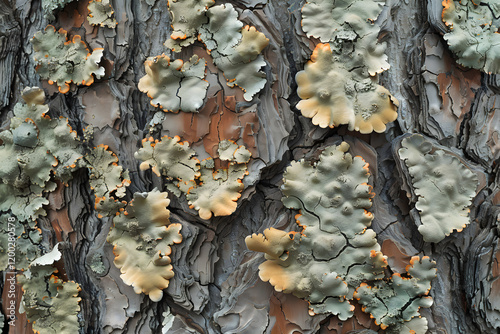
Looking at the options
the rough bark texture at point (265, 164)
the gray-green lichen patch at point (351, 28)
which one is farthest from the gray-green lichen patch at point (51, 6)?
the gray-green lichen patch at point (351, 28)

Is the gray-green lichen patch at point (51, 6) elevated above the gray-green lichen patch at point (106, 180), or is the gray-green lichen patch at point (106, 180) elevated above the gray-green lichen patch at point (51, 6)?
the gray-green lichen patch at point (51, 6)

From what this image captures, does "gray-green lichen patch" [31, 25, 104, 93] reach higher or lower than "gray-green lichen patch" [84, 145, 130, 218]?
higher

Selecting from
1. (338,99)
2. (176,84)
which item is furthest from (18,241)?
(338,99)

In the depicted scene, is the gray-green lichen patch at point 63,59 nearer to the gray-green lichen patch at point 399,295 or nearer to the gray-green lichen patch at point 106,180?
the gray-green lichen patch at point 106,180

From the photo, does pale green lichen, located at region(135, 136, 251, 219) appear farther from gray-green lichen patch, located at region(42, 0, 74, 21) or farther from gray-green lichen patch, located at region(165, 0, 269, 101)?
gray-green lichen patch, located at region(42, 0, 74, 21)

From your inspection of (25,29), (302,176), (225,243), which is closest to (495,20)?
(302,176)

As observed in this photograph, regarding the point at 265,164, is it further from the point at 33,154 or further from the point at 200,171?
the point at 33,154

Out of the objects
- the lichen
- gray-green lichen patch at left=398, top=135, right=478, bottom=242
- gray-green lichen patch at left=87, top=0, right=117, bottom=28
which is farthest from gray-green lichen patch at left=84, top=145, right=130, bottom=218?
gray-green lichen patch at left=398, top=135, right=478, bottom=242
